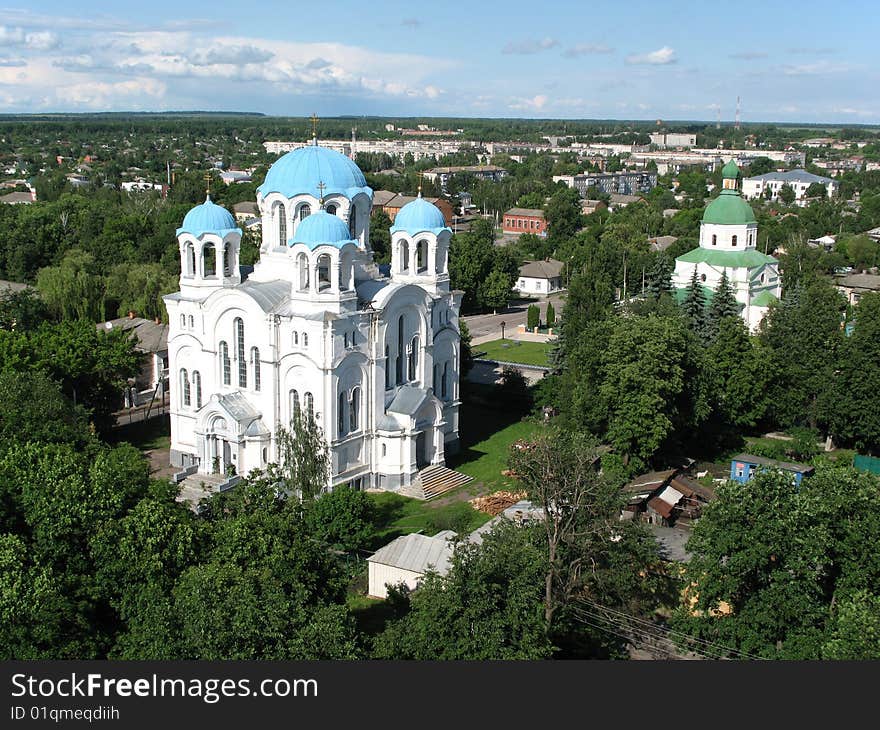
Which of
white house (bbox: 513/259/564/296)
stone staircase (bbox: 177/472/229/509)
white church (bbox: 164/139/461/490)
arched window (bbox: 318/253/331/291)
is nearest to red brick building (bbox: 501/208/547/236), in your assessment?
white house (bbox: 513/259/564/296)

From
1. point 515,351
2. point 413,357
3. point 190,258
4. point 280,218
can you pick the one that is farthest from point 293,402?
point 515,351

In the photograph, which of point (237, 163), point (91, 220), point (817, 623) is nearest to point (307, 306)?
point (817, 623)

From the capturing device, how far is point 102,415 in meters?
28.6

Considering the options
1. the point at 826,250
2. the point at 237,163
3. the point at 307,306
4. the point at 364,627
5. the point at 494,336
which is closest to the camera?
the point at 364,627

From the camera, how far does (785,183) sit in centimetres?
10969

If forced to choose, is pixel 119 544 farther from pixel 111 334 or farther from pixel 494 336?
pixel 494 336

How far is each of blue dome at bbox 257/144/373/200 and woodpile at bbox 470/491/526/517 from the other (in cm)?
864

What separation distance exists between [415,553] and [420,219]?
10.5m

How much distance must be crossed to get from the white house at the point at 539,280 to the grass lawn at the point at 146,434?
2908cm

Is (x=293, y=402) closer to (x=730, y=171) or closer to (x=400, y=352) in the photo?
(x=400, y=352)

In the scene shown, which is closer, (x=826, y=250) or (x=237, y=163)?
(x=826, y=250)

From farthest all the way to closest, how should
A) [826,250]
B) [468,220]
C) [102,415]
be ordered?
[468,220], [826,250], [102,415]

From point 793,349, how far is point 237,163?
4276 inches

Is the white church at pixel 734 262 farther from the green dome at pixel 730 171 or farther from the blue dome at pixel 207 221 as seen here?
the blue dome at pixel 207 221
